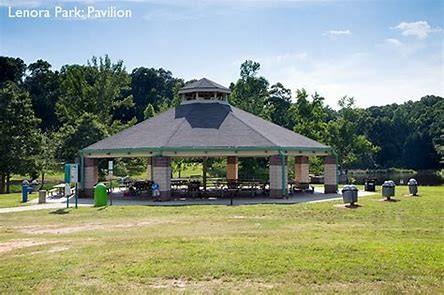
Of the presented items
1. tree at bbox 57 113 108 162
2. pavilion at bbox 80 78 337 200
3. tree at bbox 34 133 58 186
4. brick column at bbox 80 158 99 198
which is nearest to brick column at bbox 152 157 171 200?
pavilion at bbox 80 78 337 200

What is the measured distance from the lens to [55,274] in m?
9.73

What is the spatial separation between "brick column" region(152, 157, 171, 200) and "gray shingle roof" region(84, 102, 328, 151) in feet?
2.61

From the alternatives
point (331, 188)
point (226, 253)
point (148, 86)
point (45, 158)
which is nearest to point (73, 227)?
point (226, 253)

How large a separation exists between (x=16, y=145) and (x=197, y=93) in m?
12.9

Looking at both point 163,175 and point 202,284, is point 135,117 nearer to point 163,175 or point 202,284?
point 163,175

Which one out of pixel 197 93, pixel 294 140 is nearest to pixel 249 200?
pixel 294 140

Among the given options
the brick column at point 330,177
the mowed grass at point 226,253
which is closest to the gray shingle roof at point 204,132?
the brick column at point 330,177

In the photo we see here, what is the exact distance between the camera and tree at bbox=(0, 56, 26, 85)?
85688mm

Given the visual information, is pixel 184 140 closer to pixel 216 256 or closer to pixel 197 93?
pixel 197 93

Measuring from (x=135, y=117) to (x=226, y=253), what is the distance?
200 feet

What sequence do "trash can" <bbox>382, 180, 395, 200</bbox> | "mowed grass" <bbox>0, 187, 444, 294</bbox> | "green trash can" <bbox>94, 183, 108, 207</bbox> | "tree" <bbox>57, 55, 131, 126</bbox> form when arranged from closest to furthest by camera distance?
"mowed grass" <bbox>0, 187, 444, 294</bbox>
"green trash can" <bbox>94, 183, 108, 207</bbox>
"trash can" <bbox>382, 180, 395, 200</bbox>
"tree" <bbox>57, 55, 131, 126</bbox>

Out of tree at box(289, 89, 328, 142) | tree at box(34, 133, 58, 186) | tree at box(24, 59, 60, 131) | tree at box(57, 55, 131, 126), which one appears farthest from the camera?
tree at box(24, 59, 60, 131)

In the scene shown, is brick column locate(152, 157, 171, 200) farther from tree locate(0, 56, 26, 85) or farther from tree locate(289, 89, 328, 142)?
tree locate(0, 56, 26, 85)

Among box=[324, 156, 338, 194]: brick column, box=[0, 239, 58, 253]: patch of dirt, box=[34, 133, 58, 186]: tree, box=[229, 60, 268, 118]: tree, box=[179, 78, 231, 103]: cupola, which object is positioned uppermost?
box=[229, 60, 268, 118]: tree
